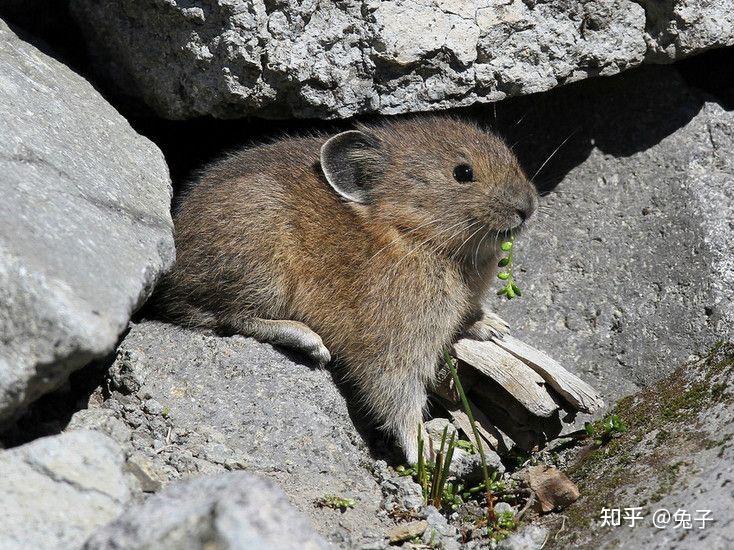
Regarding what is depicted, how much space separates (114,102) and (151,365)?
96.5 inches

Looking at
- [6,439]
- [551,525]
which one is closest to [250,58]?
[6,439]

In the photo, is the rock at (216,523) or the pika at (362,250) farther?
the pika at (362,250)

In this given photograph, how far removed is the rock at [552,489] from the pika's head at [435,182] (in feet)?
5.82

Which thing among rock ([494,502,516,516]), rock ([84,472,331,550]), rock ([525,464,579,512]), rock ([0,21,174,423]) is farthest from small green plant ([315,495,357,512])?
rock ([84,472,331,550])

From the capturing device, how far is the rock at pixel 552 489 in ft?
18.6

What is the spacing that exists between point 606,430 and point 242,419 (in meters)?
2.44

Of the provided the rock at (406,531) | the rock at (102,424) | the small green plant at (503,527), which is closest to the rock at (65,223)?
the rock at (102,424)

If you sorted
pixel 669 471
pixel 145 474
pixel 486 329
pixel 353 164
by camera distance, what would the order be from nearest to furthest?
1. pixel 145 474
2. pixel 669 471
3. pixel 353 164
4. pixel 486 329

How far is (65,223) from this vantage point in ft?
16.3

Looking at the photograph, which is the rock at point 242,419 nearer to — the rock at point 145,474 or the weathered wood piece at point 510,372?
the rock at point 145,474

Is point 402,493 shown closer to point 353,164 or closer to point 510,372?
point 510,372

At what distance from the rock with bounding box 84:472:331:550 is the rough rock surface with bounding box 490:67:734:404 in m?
4.01

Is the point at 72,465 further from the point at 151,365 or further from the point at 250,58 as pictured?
the point at 250,58

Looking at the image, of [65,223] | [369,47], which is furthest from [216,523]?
[369,47]
